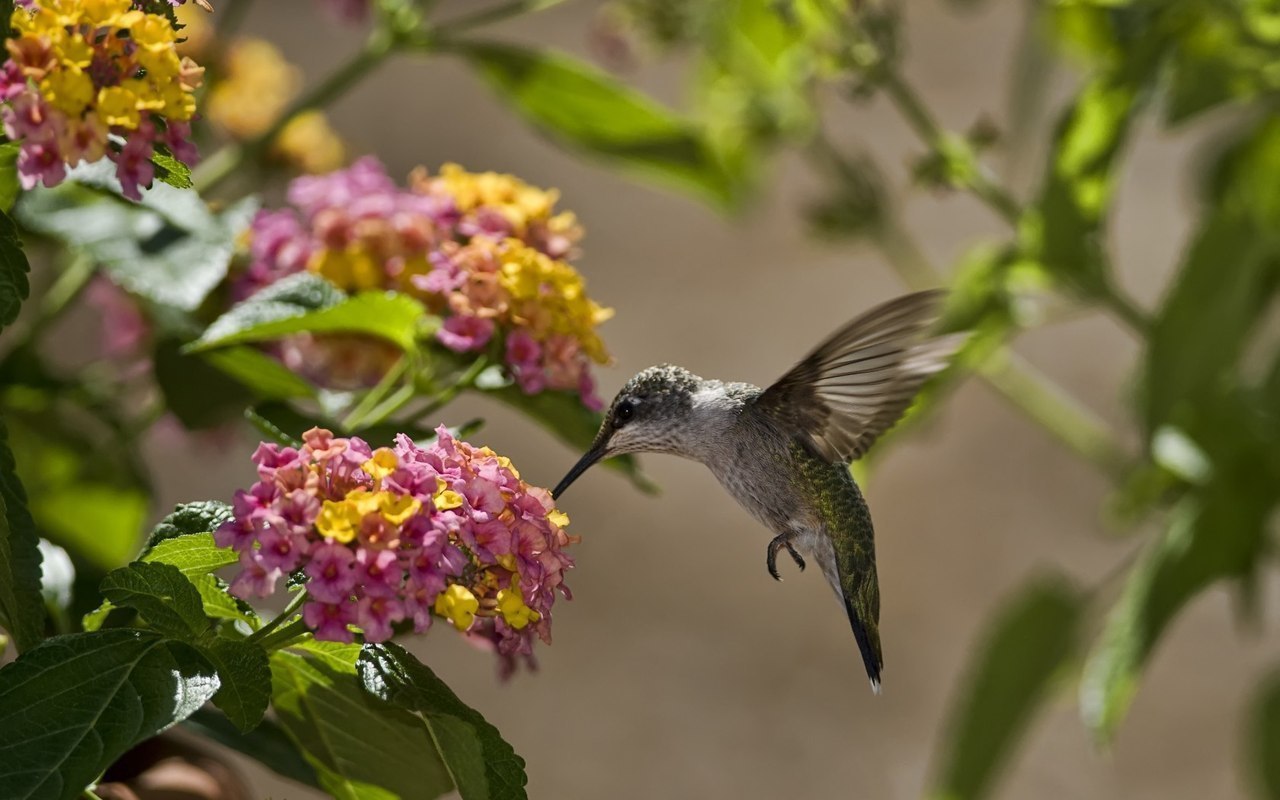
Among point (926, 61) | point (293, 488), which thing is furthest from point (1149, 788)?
point (293, 488)

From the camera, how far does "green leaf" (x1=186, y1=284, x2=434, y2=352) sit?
0.78 metres

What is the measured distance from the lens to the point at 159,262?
0.92m

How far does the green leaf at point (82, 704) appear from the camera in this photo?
1.80ft

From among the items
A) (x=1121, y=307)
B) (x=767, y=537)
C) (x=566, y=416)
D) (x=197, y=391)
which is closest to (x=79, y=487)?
(x=197, y=391)

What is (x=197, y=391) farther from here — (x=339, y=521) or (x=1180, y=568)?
(x=1180, y=568)

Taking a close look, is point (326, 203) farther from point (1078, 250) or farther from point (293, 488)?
point (1078, 250)

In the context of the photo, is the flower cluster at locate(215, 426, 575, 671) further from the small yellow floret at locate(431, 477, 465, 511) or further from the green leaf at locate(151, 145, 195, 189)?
the green leaf at locate(151, 145, 195, 189)

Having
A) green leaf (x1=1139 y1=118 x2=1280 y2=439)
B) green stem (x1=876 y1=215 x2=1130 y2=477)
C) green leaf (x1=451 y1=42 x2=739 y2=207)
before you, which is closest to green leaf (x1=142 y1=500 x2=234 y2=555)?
green leaf (x1=451 y1=42 x2=739 y2=207)

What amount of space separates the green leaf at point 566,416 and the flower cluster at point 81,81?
0.87 feet

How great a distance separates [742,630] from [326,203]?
229 cm

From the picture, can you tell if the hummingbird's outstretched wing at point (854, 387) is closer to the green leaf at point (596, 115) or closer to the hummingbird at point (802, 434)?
the hummingbird at point (802, 434)

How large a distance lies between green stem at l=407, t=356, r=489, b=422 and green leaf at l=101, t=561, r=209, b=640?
233 mm

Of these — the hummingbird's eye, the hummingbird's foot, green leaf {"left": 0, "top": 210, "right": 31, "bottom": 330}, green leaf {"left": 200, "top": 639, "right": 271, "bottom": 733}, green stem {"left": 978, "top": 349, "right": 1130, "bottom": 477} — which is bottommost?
green stem {"left": 978, "top": 349, "right": 1130, "bottom": 477}

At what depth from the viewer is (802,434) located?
821 millimetres
